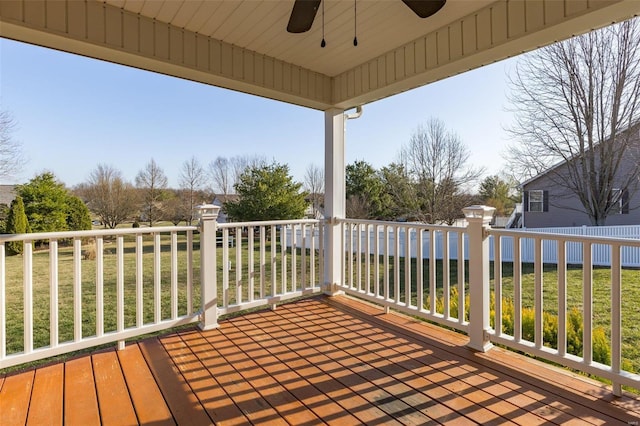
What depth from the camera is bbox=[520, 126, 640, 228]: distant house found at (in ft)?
26.0

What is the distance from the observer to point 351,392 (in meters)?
1.95

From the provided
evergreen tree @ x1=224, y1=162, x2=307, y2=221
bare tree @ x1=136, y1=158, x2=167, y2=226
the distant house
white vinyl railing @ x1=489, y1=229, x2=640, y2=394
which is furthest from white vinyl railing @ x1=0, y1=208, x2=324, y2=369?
the distant house

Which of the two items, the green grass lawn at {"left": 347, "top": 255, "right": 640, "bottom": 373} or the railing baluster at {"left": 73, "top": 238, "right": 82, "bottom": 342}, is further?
the green grass lawn at {"left": 347, "top": 255, "right": 640, "bottom": 373}

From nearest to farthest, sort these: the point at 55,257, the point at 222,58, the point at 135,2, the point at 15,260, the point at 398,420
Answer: the point at 398,420 → the point at 55,257 → the point at 135,2 → the point at 15,260 → the point at 222,58

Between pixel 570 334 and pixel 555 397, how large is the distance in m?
1.36

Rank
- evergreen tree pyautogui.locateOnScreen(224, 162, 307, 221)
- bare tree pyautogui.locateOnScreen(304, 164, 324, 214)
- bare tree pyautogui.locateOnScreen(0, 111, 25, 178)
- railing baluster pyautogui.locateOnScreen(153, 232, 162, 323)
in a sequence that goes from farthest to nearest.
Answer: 1. bare tree pyautogui.locateOnScreen(304, 164, 324, 214)
2. evergreen tree pyautogui.locateOnScreen(224, 162, 307, 221)
3. bare tree pyautogui.locateOnScreen(0, 111, 25, 178)
4. railing baluster pyautogui.locateOnScreen(153, 232, 162, 323)

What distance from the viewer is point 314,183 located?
10.9 m

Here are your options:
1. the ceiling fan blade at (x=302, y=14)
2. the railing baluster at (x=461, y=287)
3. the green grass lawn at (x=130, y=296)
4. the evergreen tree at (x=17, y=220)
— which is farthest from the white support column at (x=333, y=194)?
the evergreen tree at (x=17, y=220)

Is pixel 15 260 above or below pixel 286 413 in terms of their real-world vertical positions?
above

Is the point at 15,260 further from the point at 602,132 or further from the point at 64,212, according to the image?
the point at 602,132

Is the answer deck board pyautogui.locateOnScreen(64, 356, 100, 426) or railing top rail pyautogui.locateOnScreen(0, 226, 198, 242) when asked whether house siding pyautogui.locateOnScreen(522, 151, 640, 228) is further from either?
deck board pyautogui.locateOnScreen(64, 356, 100, 426)

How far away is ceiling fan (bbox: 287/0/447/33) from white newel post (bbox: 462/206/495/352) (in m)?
1.39

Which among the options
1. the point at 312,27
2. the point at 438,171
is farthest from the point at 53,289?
the point at 438,171

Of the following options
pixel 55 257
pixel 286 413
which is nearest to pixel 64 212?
pixel 55 257
